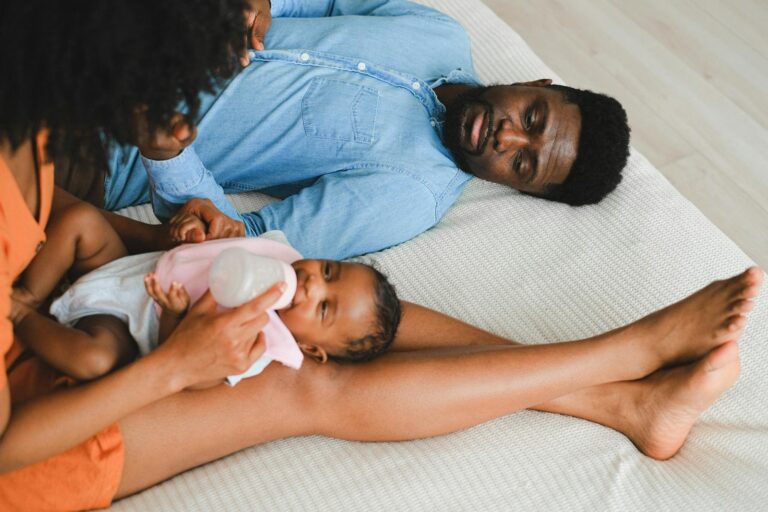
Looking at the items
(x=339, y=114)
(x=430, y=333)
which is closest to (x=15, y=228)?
(x=430, y=333)

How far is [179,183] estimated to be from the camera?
4.29ft

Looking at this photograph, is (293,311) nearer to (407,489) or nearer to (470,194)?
(407,489)

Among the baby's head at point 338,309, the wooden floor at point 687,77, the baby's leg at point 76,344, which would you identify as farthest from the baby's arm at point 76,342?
the wooden floor at point 687,77

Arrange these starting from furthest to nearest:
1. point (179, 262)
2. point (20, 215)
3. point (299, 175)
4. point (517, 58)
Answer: point (517, 58) < point (299, 175) < point (179, 262) < point (20, 215)

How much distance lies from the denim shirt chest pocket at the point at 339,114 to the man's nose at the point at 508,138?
259mm

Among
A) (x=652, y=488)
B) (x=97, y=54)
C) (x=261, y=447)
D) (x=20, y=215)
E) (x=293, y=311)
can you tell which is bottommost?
(x=261, y=447)

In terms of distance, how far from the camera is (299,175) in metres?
1.60

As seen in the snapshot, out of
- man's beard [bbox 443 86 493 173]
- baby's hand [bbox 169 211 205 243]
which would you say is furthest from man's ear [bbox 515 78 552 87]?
baby's hand [bbox 169 211 205 243]

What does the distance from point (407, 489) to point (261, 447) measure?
0.77 ft

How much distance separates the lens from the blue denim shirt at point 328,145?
58.0 inches

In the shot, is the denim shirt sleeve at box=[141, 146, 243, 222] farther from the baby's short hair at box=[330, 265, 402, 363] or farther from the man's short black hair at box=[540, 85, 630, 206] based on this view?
the man's short black hair at box=[540, 85, 630, 206]

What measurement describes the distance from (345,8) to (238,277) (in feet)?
3.65

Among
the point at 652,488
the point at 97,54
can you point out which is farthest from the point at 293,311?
the point at 652,488

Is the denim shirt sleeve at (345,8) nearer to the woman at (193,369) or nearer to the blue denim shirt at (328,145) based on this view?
the blue denim shirt at (328,145)
